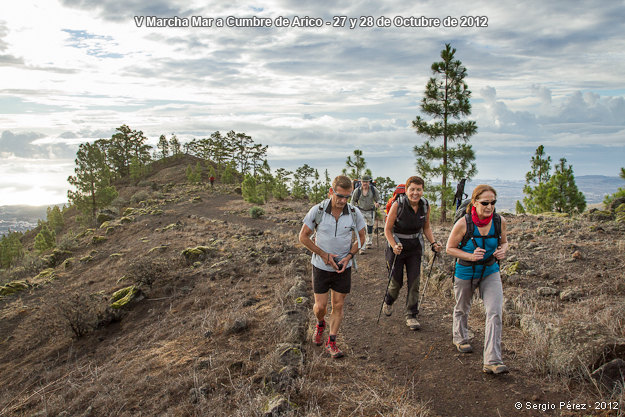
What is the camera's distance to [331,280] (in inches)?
176

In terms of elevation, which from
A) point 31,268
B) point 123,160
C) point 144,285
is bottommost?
point 31,268

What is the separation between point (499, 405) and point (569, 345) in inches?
43.9

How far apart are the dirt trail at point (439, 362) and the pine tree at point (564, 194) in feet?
62.4

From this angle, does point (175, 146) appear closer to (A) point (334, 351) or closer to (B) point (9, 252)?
(B) point (9, 252)

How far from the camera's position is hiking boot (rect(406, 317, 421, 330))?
5.54 metres

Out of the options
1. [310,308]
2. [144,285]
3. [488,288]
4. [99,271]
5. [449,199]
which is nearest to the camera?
[488,288]

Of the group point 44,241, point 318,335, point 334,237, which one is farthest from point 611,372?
point 44,241

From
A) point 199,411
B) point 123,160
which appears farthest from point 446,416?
point 123,160

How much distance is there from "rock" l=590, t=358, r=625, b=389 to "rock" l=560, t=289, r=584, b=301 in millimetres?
3271

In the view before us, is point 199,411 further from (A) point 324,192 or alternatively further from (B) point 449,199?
(A) point 324,192

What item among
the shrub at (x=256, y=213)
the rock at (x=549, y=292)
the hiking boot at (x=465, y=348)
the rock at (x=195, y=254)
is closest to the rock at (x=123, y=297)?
the rock at (x=195, y=254)

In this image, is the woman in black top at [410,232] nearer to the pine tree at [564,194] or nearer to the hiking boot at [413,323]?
the hiking boot at [413,323]

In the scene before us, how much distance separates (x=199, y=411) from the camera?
3820mm

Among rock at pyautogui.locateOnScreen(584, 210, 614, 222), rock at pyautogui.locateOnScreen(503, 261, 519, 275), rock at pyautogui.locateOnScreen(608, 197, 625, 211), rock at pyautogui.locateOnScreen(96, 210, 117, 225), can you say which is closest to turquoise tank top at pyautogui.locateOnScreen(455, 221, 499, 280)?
rock at pyautogui.locateOnScreen(503, 261, 519, 275)
